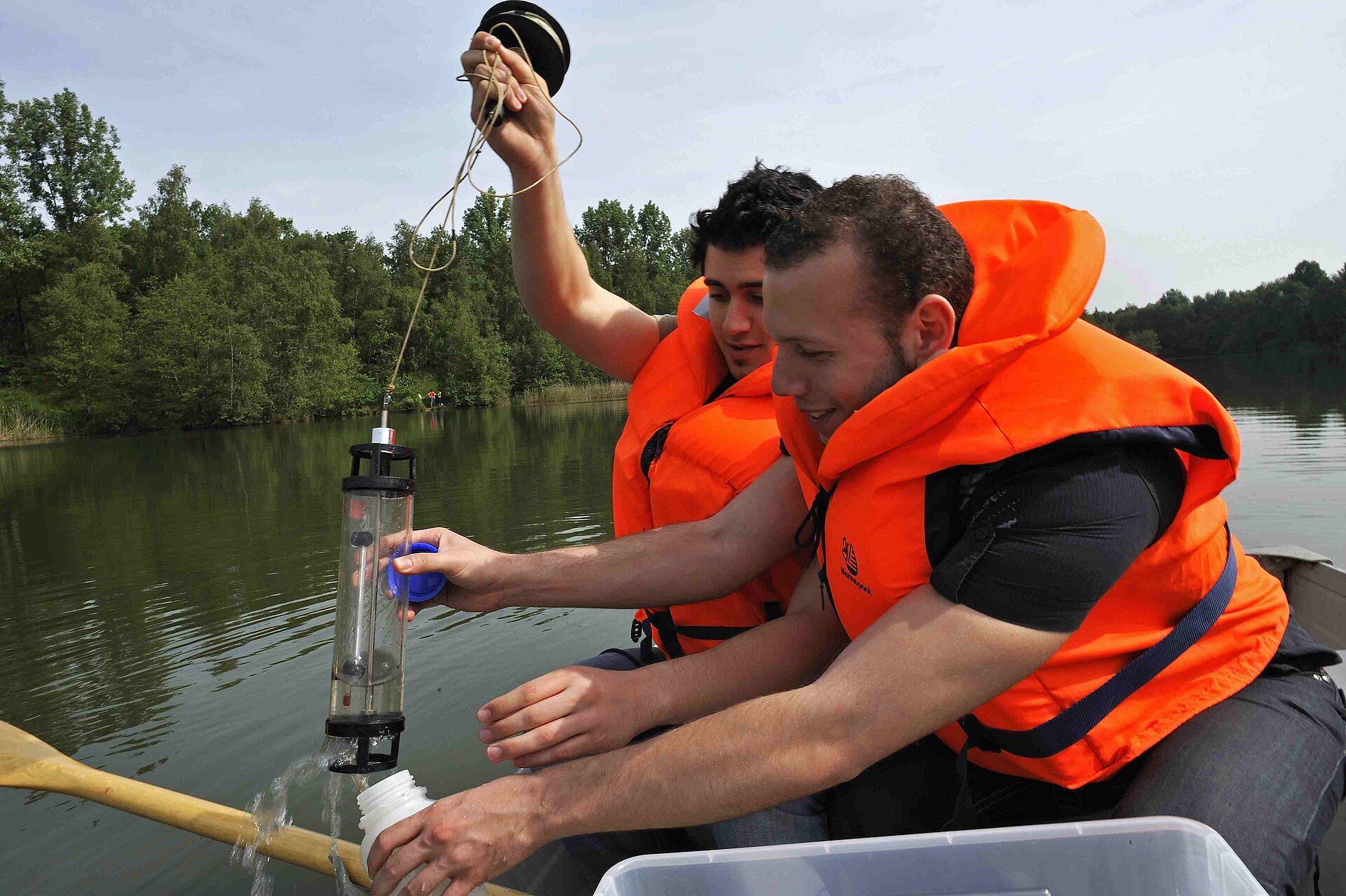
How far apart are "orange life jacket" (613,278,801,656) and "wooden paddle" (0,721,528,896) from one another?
86cm

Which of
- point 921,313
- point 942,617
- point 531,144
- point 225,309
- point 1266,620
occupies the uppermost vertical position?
point 225,309

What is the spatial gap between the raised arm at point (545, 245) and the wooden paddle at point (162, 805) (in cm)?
162

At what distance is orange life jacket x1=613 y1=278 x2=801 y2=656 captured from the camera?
241 cm

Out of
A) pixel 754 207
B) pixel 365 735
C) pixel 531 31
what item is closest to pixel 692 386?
pixel 754 207

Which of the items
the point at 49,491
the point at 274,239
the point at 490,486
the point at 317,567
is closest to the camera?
the point at 317,567

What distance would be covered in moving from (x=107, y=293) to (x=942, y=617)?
45010 mm

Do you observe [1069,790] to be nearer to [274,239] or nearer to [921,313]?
[921,313]

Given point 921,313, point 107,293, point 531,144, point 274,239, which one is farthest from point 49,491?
point 274,239

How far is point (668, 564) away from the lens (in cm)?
221

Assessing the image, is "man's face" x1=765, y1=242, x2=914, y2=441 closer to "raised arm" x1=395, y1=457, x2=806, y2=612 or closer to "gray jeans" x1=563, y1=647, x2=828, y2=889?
"raised arm" x1=395, y1=457, x2=806, y2=612

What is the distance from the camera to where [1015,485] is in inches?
54.7

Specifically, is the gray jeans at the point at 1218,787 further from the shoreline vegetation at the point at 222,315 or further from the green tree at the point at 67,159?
the green tree at the point at 67,159

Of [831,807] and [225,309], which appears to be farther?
[225,309]

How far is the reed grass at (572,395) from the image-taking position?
45938 mm
